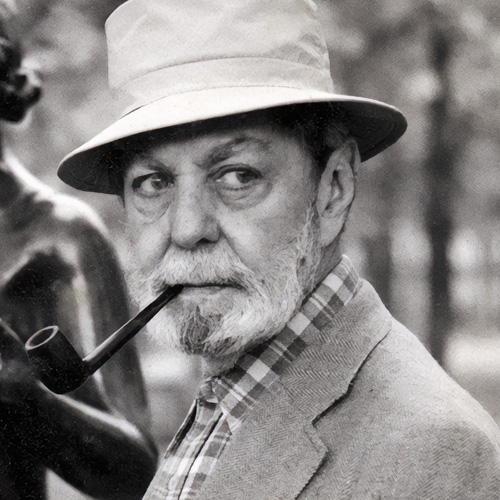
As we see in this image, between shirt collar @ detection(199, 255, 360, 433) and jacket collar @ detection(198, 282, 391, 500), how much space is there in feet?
0.06

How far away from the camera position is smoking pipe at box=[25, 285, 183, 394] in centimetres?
129

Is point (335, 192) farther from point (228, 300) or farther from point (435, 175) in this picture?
point (435, 175)

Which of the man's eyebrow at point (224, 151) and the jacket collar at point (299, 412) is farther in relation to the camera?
the man's eyebrow at point (224, 151)

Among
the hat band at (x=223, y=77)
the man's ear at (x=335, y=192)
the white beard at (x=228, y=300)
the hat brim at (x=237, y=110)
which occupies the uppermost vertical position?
the hat band at (x=223, y=77)

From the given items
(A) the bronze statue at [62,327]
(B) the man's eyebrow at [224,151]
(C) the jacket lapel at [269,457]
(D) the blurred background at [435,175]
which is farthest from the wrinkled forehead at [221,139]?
(A) the bronze statue at [62,327]

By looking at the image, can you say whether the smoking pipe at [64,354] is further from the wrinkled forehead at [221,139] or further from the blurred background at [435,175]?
the blurred background at [435,175]

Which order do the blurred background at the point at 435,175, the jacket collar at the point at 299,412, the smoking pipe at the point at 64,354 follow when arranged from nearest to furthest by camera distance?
the jacket collar at the point at 299,412
the smoking pipe at the point at 64,354
the blurred background at the point at 435,175

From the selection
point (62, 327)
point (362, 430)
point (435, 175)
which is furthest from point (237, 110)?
point (62, 327)

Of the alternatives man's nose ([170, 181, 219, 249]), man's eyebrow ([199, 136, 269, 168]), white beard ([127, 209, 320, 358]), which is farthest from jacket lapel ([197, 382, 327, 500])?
man's eyebrow ([199, 136, 269, 168])

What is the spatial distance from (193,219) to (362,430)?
531 mm

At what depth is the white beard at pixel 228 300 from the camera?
134 cm

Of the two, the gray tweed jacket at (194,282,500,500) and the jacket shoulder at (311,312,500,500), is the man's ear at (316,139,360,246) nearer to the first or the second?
the gray tweed jacket at (194,282,500,500)

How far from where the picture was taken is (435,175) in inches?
83.4

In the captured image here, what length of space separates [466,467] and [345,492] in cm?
21
